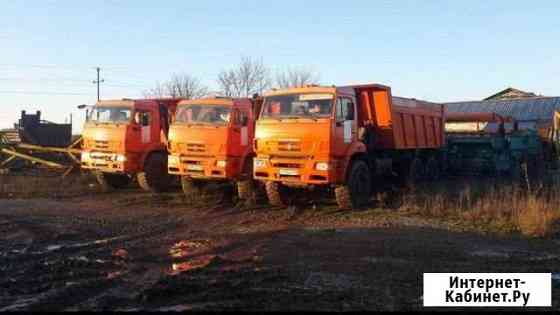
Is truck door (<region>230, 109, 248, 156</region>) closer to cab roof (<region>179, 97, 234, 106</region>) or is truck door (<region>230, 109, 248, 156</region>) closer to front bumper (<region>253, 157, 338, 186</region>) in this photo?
cab roof (<region>179, 97, 234, 106</region>)

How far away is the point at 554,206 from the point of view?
36.5ft

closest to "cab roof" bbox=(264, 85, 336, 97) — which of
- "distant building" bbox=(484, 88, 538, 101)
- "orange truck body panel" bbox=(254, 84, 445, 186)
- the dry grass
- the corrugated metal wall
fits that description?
"orange truck body panel" bbox=(254, 84, 445, 186)

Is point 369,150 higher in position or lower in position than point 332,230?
higher

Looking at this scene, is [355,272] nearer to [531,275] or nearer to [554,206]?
[531,275]

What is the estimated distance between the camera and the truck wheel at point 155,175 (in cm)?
1570

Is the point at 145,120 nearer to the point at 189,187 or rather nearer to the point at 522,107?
the point at 189,187

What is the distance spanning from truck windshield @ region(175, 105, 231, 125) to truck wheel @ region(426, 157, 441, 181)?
789 cm

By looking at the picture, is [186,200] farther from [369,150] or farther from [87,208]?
[369,150]

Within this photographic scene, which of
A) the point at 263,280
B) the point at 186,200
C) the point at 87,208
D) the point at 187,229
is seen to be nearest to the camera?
the point at 263,280

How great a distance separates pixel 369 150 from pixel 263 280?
27.6 ft

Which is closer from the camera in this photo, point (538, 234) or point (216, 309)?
point (216, 309)

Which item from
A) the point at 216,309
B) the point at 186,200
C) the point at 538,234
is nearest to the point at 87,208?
the point at 186,200

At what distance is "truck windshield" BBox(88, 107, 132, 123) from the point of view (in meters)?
15.6

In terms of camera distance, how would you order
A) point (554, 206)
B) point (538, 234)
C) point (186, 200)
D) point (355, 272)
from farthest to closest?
point (186, 200)
point (554, 206)
point (538, 234)
point (355, 272)
